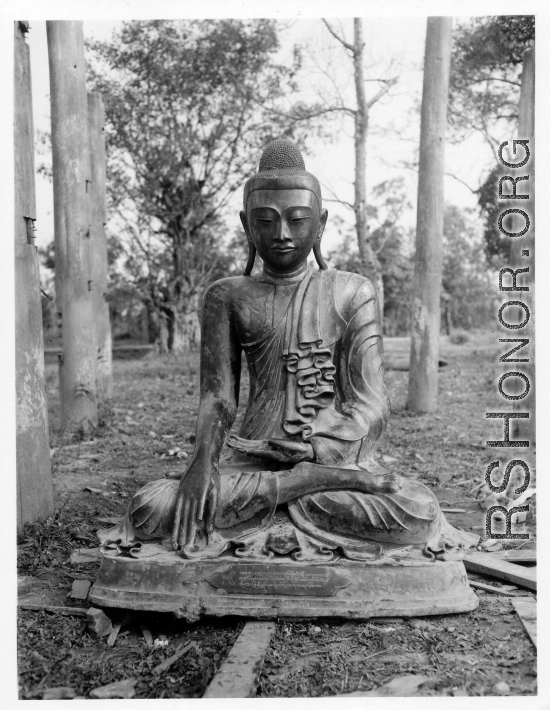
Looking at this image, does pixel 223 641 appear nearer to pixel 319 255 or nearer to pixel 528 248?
pixel 319 255

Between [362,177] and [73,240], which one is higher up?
[362,177]

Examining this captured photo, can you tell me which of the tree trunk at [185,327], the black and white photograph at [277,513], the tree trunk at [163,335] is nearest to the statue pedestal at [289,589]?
the black and white photograph at [277,513]

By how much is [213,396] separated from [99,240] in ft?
19.1

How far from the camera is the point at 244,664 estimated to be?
3.22m

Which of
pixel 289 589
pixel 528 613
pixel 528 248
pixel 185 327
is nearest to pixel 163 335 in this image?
pixel 185 327

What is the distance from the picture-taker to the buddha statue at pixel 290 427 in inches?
152

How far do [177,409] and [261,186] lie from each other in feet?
19.7

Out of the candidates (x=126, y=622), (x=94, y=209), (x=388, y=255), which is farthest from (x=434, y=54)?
(x=388, y=255)

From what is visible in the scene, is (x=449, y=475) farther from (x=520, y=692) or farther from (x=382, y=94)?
(x=382, y=94)

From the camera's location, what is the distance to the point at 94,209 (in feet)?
31.9

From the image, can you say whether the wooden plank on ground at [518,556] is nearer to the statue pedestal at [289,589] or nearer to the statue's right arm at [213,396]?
the statue pedestal at [289,589]

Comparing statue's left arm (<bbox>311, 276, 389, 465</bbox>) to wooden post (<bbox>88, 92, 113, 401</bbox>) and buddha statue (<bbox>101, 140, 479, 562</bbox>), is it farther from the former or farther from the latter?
wooden post (<bbox>88, 92, 113, 401</bbox>)

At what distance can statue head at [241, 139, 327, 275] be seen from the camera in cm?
428

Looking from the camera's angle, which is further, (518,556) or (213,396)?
(518,556)
